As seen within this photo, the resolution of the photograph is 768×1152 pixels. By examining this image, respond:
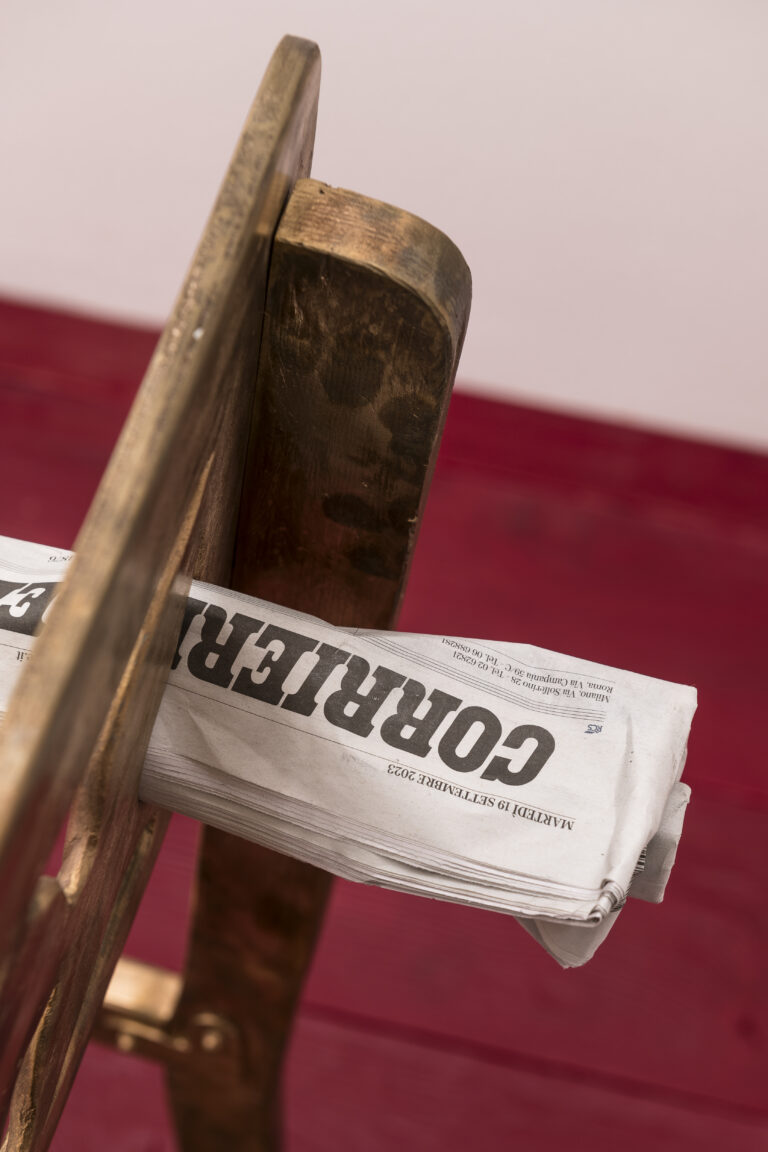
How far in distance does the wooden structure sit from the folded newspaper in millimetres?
23

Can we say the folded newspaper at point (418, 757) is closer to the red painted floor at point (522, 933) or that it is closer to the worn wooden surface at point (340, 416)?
the worn wooden surface at point (340, 416)

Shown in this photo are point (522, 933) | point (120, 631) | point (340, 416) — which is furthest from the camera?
point (522, 933)

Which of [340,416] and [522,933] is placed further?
[522,933]

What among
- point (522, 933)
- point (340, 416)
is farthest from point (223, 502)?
point (522, 933)

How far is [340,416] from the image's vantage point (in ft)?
1.13

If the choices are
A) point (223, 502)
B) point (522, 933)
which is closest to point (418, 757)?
point (223, 502)

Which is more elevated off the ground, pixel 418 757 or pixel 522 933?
pixel 418 757

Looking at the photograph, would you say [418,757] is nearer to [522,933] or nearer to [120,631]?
[120,631]

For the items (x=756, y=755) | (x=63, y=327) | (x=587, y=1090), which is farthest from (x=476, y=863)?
(x=63, y=327)

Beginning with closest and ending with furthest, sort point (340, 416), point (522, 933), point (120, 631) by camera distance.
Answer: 1. point (120, 631)
2. point (340, 416)
3. point (522, 933)

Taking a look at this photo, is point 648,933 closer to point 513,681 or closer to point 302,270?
point 513,681

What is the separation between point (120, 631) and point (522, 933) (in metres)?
0.75

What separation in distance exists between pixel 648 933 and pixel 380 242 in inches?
29.3

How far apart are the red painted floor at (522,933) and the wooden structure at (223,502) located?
48cm
